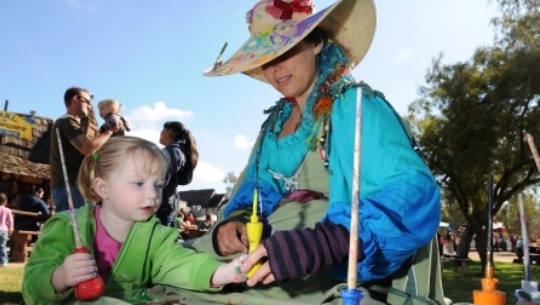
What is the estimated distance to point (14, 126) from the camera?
26.3 m

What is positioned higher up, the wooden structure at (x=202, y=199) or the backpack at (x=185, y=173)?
the wooden structure at (x=202, y=199)

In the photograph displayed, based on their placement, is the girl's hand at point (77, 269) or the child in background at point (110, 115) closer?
the girl's hand at point (77, 269)

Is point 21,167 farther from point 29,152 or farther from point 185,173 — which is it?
point 185,173

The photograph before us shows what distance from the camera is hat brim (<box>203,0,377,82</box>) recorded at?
2.42m

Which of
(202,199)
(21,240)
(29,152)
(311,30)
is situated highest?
(29,152)

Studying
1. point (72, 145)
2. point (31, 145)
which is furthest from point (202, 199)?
point (72, 145)

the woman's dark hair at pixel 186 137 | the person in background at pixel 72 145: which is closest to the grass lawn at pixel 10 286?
the person in background at pixel 72 145

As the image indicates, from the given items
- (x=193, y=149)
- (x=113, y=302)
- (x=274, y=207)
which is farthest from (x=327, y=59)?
(x=193, y=149)

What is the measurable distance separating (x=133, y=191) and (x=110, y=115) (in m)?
4.30

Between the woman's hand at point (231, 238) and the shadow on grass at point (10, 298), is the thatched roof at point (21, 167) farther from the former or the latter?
the woman's hand at point (231, 238)

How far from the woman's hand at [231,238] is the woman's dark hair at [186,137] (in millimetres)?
4553

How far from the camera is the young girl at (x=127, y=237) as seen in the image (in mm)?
2184

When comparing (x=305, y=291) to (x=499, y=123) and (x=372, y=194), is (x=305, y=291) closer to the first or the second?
(x=372, y=194)

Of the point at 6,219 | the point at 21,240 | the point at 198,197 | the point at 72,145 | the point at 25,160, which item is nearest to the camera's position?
the point at 72,145
